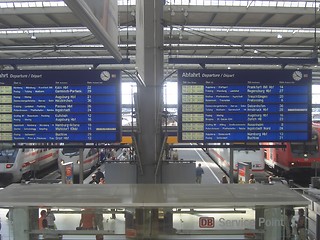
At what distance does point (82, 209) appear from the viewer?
4.65 metres

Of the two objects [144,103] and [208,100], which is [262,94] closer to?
[208,100]

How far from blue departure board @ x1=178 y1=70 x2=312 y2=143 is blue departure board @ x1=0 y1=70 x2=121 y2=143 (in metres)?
1.20

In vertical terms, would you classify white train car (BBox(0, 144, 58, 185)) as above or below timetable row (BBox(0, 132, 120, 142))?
below

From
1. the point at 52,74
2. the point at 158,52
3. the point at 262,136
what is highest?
the point at 158,52

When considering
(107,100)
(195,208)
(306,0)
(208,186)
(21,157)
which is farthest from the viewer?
(21,157)

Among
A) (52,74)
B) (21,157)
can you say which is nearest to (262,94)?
(52,74)

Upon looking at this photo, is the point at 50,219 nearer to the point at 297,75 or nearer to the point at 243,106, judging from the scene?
the point at 243,106

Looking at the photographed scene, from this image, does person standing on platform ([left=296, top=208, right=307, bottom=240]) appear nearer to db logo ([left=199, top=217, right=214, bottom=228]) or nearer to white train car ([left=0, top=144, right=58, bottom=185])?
db logo ([left=199, top=217, right=214, bottom=228])

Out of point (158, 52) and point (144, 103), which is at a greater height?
point (158, 52)

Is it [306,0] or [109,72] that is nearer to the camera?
[109,72]

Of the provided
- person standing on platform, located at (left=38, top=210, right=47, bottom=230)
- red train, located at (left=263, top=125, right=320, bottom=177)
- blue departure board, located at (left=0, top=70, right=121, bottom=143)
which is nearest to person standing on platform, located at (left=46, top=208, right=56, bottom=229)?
person standing on platform, located at (left=38, top=210, right=47, bottom=230)

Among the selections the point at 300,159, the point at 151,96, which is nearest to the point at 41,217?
the point at 151,96

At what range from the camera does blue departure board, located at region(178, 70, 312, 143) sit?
21.7ft

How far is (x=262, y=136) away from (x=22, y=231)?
4.06 m
